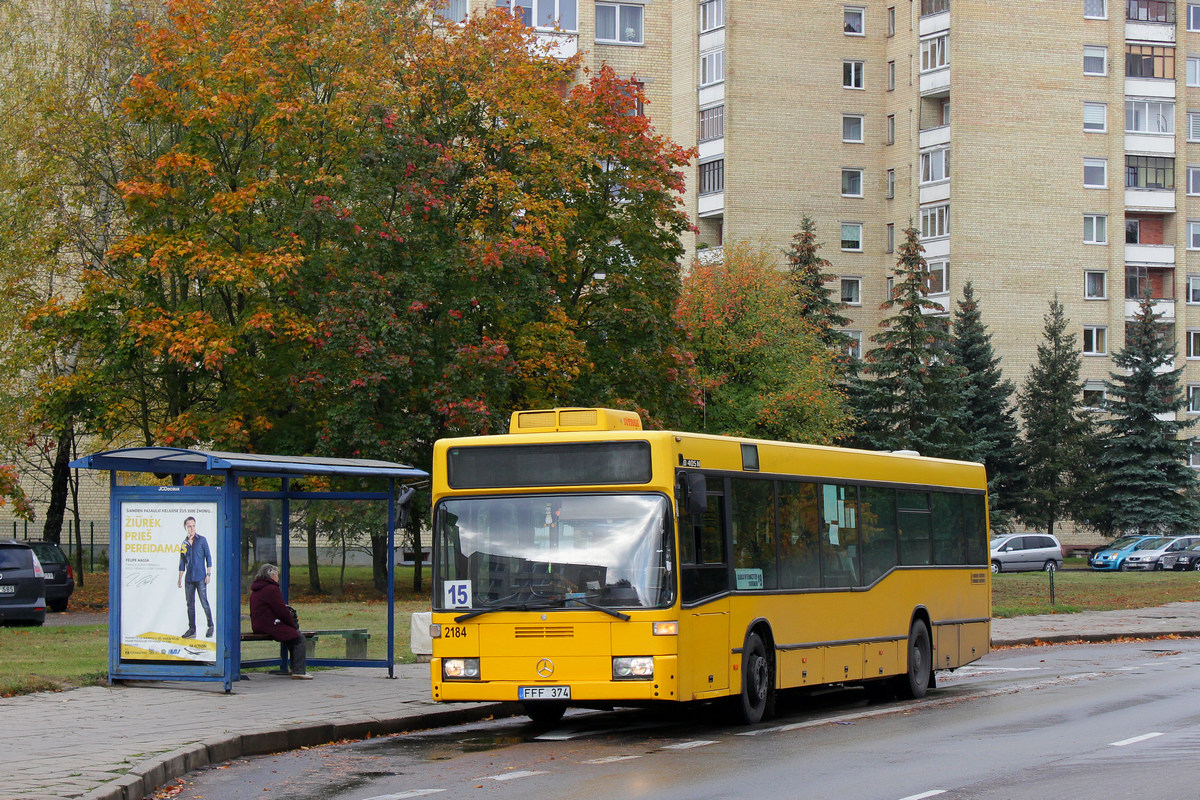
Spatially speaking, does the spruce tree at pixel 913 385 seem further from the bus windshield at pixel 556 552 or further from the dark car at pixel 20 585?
the bus windshield at pixel 556 552

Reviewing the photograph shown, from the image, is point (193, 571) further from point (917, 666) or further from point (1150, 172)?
point (1150, 172)

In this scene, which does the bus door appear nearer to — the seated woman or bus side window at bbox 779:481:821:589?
bus side window at bbox 779:481:821:589

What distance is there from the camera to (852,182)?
2768 inches

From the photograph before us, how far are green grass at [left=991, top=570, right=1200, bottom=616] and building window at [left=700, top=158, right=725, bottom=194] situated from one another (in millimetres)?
22444

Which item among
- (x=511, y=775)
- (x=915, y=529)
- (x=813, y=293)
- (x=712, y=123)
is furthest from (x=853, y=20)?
Answer: (x=511, y=775)

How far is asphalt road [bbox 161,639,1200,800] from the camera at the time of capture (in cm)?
1028

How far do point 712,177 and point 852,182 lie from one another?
704cm

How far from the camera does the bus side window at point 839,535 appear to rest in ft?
53.0

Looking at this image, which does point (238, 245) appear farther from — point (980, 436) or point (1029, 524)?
point (1029, 524)

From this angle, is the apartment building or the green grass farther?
the apartment building

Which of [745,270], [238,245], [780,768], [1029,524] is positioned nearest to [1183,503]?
[1029,524]

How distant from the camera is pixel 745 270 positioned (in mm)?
54719

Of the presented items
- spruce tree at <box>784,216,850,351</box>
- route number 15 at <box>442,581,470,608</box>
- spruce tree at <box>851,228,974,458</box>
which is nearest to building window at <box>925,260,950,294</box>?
spruce tree at <box>851,228,974,458</box>

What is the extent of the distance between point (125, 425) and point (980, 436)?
36.2 meters
